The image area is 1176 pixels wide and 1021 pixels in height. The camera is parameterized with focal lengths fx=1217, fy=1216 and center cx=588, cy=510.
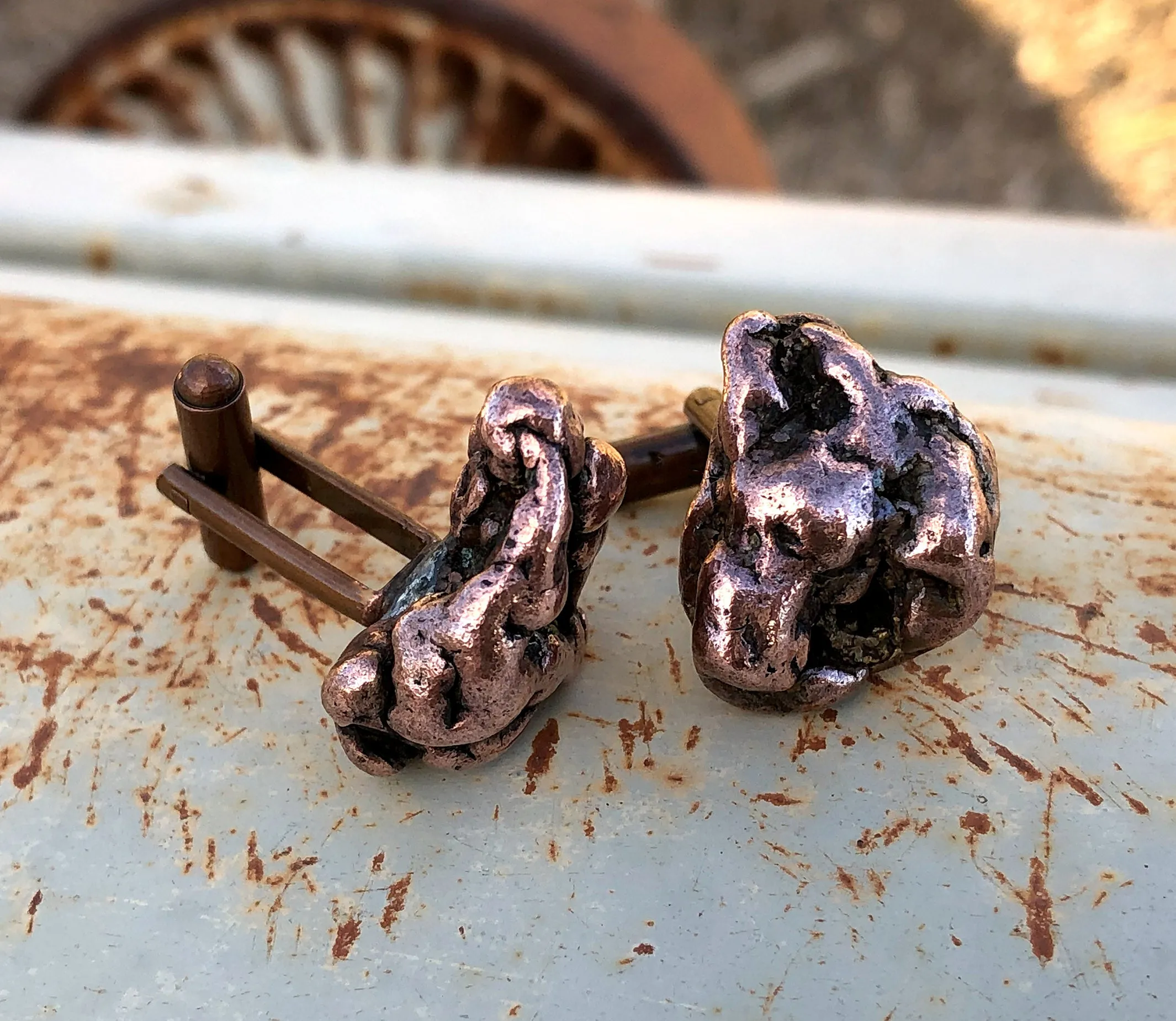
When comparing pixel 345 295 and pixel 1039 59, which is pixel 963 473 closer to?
pixel 345 295

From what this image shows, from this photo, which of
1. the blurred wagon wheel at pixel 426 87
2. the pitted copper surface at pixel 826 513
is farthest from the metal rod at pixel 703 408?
the blurred wagon wheel at pixel 426 87

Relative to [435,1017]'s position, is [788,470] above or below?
above

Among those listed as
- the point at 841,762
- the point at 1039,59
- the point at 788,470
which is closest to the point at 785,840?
the point at 841,762

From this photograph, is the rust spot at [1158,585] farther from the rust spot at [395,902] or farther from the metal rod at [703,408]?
the rust spot at [395,902]

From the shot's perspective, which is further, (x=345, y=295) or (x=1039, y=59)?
(x=1039, y=59)

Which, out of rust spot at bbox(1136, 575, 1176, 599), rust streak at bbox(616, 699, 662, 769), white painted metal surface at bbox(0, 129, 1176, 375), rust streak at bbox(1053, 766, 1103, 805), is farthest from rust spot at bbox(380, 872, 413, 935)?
white painted metal surface at bbox(0, 129, 1176, 375)

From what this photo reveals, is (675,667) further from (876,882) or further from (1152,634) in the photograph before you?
(1152,634)
